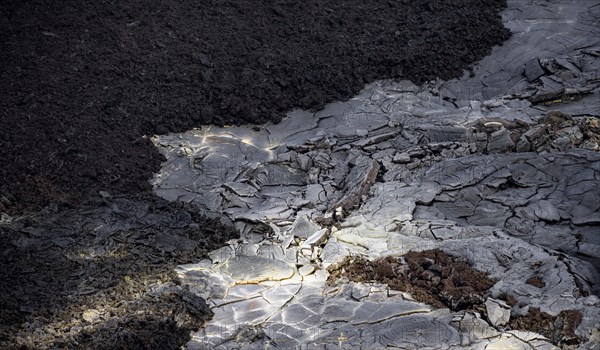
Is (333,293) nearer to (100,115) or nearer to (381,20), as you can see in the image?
(100,115)

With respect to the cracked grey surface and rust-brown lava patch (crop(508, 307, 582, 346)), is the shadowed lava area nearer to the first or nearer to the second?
the cracked grey surface

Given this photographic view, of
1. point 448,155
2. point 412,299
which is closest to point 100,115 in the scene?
point 448,155

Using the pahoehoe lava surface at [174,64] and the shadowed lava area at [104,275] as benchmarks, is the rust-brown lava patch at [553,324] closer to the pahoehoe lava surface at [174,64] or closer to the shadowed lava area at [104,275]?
the shadowed lava area at [104,275]

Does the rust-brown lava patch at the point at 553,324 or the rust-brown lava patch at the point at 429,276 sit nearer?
the rust-brown lava patch at the point at 553,324

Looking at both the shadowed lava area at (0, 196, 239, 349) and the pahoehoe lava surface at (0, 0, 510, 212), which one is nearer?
the shadowed lava area at (0, 196, 239, 349)

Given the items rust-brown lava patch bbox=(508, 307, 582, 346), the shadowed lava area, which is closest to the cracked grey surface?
rust-brown lava patch bbox=(508, 307, 582, 346)

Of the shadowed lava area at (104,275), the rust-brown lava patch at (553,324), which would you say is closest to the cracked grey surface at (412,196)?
the rust-brown lava patch at (553,324)
